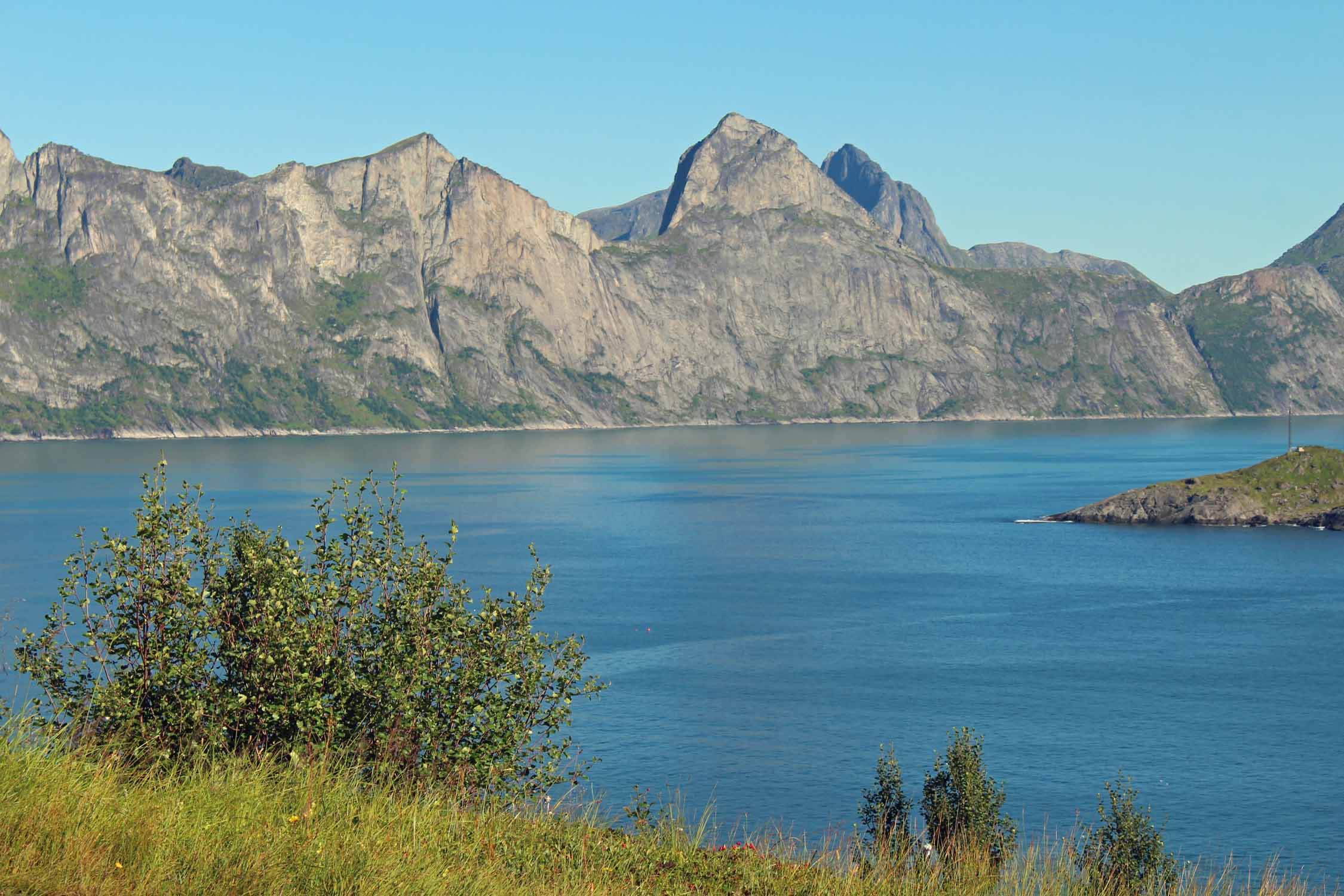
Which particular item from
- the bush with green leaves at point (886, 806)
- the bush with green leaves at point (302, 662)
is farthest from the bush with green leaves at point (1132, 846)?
the bush with green leaves at point (302, 662)

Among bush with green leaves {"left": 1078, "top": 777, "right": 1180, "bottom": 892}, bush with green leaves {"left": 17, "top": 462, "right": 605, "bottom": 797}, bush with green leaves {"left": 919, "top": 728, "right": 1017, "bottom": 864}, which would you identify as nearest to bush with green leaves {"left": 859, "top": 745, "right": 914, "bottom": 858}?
bush with green leaves {"left": 919, "top": 728, "right": 1017, "bottom": 864}

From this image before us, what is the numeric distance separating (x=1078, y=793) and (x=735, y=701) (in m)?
32.0

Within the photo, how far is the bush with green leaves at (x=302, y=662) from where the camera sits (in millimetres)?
28109

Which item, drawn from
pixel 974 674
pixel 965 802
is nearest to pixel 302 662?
pixel 965 802

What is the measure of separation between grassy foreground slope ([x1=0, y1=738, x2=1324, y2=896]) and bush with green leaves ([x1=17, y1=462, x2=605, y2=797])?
2.69 m

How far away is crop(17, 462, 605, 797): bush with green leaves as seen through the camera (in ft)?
92.2

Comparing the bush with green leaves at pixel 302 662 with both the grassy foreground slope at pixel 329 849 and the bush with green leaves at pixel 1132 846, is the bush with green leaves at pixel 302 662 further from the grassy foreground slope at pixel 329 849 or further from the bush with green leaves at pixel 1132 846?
the bush with green leaves at pixel 1132 846

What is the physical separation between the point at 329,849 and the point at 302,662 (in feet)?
36.2

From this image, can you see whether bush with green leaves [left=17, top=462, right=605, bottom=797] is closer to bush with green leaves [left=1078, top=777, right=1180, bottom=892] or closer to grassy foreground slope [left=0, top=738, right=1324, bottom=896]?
grassy foreground slope [left=0, top=738, right=1324, bottom=896]

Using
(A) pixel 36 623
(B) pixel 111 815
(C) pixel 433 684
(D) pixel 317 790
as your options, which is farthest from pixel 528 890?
(A) pixel 36 623

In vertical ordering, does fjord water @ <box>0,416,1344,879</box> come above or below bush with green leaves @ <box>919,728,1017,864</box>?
below

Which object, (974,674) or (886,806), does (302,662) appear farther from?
(974,674)

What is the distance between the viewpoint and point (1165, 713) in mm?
103688

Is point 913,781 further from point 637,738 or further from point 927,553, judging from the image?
point 927,553
